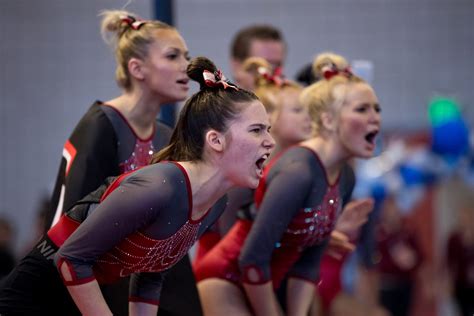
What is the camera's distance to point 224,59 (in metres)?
7.96

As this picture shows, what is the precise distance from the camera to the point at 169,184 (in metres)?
2.69

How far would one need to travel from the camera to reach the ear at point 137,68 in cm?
351

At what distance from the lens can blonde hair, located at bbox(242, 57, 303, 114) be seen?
415 cm

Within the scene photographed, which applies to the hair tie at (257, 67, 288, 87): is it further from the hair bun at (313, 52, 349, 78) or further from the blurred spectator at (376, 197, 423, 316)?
the blurred spectator at (376, 197, 423, 316)

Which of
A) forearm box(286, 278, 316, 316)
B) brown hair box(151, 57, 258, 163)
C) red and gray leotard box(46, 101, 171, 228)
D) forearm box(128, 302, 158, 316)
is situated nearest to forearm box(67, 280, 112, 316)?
forearm box(128, 302, 158, 316)

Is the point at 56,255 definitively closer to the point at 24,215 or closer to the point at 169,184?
the point at 169,184

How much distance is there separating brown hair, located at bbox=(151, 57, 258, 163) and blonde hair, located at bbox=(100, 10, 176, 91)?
682mm

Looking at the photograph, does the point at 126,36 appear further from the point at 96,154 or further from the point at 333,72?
the point at 333,72

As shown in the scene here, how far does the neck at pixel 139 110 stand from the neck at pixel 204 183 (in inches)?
26.5

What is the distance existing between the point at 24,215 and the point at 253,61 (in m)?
4.13

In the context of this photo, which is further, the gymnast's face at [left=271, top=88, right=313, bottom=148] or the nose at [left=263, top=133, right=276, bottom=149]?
the gymnast's face at [left=271, top=88, right=313, bottom=148]

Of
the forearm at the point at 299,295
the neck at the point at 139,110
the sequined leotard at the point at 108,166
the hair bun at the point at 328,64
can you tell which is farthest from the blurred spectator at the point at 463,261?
the neck at the point at 139,110

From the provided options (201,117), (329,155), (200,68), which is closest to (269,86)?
(329,155)

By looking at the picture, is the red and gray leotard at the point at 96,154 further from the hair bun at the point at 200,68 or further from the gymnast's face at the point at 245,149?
the gymnast's face at the point at 245,149
